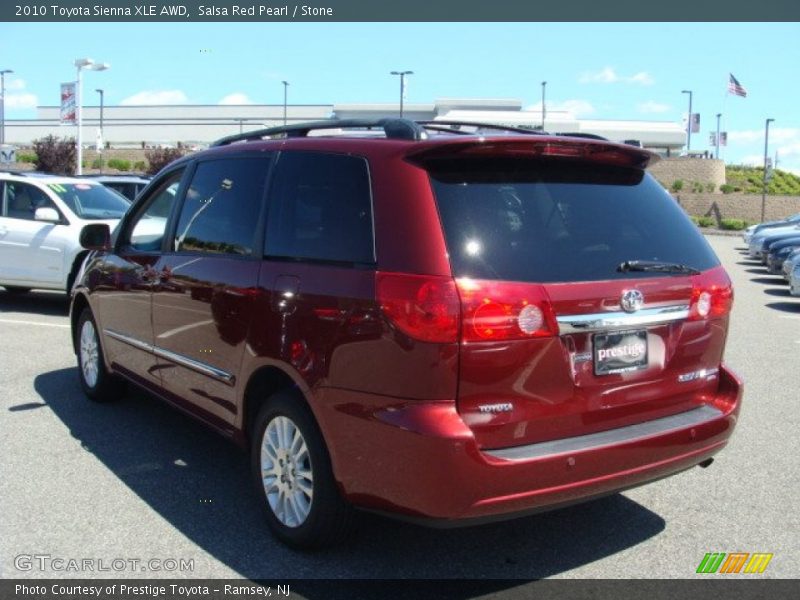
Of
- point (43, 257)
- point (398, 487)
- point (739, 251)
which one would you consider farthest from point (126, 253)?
point (739, 251)

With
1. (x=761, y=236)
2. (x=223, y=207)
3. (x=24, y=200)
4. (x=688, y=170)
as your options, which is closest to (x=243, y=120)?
(x=688, y=170)

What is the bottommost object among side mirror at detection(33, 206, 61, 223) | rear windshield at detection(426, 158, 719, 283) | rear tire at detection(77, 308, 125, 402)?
rear tire at detection(77, 308, 125, 402)

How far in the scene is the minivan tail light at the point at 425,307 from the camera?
3182 mm

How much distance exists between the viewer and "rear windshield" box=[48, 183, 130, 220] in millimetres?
11211

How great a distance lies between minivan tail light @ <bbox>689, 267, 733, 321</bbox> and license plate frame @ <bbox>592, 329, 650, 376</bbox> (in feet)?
1.19

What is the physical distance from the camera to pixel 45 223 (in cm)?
1098

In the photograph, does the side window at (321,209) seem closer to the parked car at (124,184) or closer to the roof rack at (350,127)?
the roof rack at (350,127)

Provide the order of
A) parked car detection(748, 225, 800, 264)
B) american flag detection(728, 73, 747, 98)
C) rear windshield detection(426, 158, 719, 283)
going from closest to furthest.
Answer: rear windshield detection(426, 158, 719, 283)
parked car detection(748, 225, 800, 264)
american flag detection(728, 73, 747, 98)

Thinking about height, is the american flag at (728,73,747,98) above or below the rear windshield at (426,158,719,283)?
above

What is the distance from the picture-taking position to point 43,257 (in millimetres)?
10898

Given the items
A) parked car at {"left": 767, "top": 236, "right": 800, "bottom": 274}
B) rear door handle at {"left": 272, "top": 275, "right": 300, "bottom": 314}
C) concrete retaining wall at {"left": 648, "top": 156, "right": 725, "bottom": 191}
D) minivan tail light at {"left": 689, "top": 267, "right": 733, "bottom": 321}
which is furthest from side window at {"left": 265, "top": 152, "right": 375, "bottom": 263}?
concrete retaining wall at {"left": 648, "top": 156, "right": 725, "bottom": 191}

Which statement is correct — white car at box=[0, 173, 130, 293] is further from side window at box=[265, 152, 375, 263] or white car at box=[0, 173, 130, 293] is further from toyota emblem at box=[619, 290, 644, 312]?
toyota emblem at box=[619, 290, 644, 312]

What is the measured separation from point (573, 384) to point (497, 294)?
52cm

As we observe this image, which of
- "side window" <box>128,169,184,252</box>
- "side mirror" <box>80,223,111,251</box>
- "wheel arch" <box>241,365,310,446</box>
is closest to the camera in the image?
"wheel arch" <box>241,365,310,446</box>
